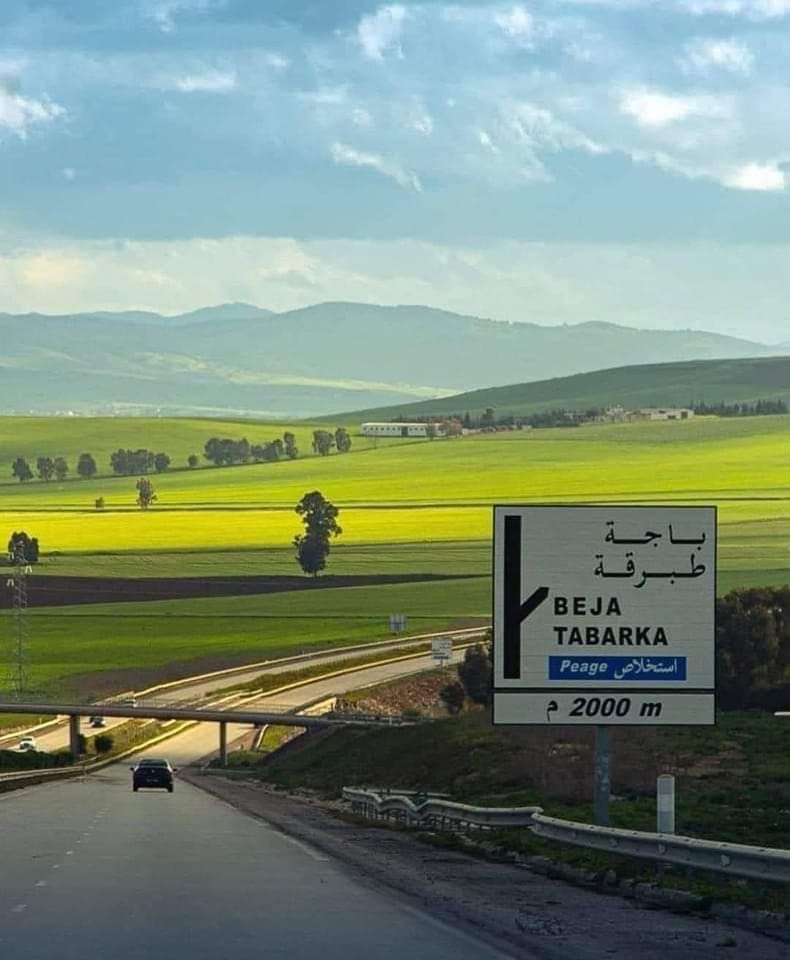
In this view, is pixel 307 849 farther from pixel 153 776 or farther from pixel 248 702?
pixel 248 702

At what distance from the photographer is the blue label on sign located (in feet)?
132

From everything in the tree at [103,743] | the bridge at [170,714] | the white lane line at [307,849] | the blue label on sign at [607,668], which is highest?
the blue label on sign at [607,668]

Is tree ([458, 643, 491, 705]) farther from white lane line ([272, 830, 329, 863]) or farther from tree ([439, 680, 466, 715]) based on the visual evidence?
white lane line ([272, 830, 329, 863])

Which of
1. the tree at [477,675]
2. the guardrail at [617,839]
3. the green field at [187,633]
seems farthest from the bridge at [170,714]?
the guardrail at [617,839]

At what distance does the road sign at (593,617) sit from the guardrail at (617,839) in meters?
2.30

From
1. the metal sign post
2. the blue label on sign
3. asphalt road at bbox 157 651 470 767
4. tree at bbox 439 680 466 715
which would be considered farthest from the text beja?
asphalt road at bbox 157 651 470 767

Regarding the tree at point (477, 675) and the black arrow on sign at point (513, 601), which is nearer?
the black arrow on sign at point (513, 601)

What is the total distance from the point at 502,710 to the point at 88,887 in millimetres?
11608

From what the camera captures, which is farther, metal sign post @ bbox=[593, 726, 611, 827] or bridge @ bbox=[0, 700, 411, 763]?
bridge @ bbox=[0, 700, 411, 763]

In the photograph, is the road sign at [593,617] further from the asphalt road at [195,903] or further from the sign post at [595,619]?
the asphalt road at [195,903]

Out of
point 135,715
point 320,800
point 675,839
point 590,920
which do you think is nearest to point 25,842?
point 675,839

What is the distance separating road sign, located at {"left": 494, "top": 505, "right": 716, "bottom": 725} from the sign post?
0.06 feet

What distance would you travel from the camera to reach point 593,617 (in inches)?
1585

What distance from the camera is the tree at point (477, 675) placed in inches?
5340
